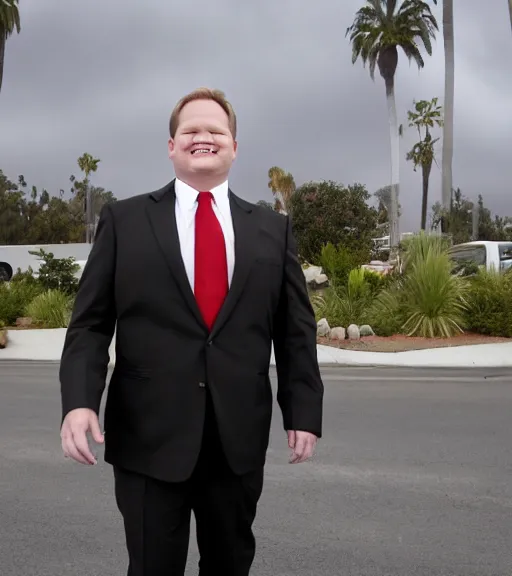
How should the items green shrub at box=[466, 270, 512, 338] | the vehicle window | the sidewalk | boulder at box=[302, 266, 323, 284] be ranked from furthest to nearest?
1. boulder at box=[302, 266, 323, 284]
2. the vehicle window
3. green shrub at box=[466, 270, 512, 338]
4. the sidewalk

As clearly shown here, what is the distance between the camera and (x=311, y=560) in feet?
13.2

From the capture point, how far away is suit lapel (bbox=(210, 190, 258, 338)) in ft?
7.68

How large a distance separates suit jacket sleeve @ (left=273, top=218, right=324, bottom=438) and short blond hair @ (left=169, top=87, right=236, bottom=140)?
46 centimetres

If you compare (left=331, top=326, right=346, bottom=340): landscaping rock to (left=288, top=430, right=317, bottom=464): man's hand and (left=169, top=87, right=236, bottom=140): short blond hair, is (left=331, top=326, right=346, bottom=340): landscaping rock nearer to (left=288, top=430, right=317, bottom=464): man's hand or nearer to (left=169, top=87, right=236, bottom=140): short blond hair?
(left=288, top=430, right=317, bottom=464): man's hand

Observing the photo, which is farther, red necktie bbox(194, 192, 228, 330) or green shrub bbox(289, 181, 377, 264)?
green shrub bbox(289, 181, 377, 264)

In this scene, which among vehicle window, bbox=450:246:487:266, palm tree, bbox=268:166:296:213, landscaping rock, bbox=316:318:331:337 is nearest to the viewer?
landscaping rock, bbox=316:318:331:337

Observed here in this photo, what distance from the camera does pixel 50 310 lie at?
59.8 feet

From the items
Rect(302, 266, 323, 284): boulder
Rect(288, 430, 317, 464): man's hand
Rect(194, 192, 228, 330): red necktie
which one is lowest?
Rect(288, 430, 317, 464): man's hand

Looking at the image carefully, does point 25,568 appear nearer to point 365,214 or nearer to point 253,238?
point 253,238

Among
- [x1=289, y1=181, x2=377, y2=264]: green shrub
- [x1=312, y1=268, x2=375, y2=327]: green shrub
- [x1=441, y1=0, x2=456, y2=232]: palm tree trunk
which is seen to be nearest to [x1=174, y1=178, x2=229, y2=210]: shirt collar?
[x1=312, y1=268, x2=375, y2=327]: green shrub

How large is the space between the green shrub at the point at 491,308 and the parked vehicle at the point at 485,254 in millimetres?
2773

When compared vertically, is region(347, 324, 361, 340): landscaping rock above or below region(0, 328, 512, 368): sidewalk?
Result: above

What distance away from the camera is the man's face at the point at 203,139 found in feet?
7.81

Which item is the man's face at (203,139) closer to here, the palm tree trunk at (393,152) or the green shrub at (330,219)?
the green shrub at (330,219)
